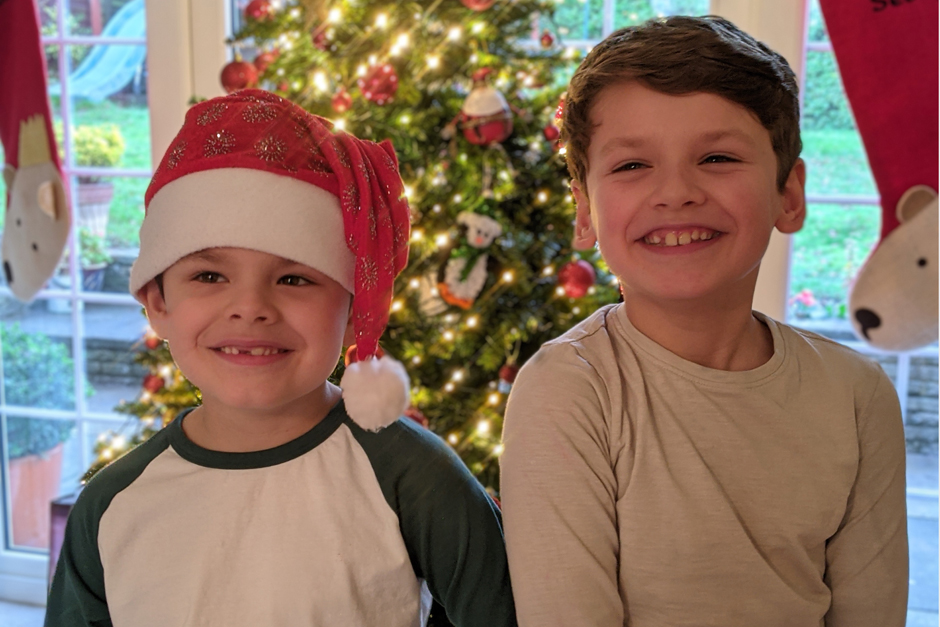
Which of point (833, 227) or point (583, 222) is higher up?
point (583, 222)

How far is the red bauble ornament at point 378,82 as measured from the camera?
5.57ft

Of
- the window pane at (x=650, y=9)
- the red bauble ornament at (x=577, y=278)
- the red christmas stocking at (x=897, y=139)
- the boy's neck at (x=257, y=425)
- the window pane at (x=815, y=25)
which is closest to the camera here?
the boy's neck at (x=257, y=425)

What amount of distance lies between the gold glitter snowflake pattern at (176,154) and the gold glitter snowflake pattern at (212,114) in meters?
0.03

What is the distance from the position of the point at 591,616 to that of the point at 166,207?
62 cm

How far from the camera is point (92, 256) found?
2520 mm

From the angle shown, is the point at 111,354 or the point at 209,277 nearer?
the point at 209,277

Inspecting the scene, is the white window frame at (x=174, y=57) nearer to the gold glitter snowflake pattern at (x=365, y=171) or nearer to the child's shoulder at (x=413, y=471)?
the gold glitter snowflake pattern at (x=365, y=171)

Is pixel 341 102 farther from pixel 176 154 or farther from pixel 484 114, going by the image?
pixel 176 154

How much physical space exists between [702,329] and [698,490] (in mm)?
201

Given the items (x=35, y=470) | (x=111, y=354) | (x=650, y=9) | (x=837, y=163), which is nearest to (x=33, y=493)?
(x=35, y=470)

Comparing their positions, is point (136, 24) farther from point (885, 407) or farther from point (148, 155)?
point (885, 407)

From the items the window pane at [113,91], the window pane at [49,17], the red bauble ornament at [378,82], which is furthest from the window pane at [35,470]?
the red bauble ornament at [378,82]

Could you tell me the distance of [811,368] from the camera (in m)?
0.99

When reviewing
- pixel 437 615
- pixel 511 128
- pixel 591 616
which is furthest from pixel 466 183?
pixel 591 616
